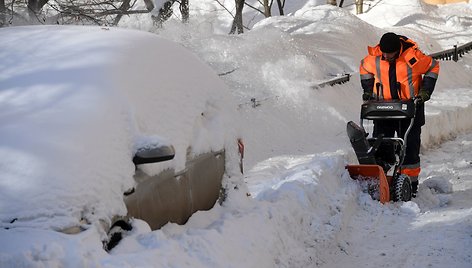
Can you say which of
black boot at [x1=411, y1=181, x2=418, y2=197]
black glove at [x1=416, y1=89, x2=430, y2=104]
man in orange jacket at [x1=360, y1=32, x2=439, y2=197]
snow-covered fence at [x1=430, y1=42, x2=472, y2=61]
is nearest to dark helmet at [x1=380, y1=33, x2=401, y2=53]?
man in orange jacket at [x1=360, y1=32, x2=439, y2=197]

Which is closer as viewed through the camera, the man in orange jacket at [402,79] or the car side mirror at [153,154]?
the car side mirror at [153,154]

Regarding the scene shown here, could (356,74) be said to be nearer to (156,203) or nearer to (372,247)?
(372,247)

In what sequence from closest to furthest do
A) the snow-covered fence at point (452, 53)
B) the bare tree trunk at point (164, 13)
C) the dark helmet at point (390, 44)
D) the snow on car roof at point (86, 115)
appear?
the snow on car roof at point (86, 115) → the dark helmet at point (390, 44) → the bare tree trunk at point (164, 13) → the snow-covered fence at point (452, 53)

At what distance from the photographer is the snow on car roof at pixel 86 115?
3021mm

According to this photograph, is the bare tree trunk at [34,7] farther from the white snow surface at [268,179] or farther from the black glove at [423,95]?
the black glove at [423,95]

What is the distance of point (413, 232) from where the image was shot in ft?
19.8

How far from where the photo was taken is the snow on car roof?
9.91 ft

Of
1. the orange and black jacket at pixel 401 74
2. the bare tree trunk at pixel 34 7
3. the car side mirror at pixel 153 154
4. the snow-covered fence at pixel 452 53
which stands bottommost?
the snow-covered fence at pixel 452 53

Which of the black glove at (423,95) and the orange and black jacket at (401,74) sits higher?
the orange and black jacket at (401,74)

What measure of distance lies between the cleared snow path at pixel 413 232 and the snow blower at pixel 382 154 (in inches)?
6.9

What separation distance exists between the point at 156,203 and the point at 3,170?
3.92ft

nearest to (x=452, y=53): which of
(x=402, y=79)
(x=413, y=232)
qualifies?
(x=402, y=79)

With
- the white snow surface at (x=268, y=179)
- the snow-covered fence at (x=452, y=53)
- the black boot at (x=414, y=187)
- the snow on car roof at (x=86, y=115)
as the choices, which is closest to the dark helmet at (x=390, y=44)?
the white snow surface at (x=268, y=179)

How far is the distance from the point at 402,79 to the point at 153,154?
459 centimetres
